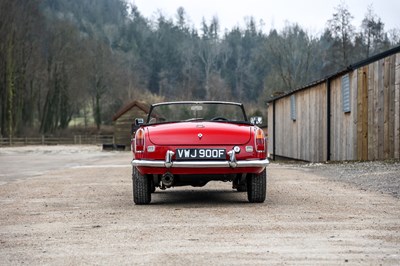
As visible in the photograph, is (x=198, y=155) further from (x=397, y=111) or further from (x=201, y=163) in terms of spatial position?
(x=397, y=111)

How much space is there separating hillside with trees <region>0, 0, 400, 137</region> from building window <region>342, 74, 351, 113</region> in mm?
36921

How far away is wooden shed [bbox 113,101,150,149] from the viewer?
5853cm

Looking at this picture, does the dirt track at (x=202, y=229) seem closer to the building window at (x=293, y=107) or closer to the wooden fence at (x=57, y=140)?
the building window at (x=293, y=107)

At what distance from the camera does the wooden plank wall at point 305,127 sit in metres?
23.3

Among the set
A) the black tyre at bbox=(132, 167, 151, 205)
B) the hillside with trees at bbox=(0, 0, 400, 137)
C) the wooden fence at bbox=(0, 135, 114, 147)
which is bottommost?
the wooden fence at bbox=(0, 135, 114, 147)

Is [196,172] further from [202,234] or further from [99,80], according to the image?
[99,80]

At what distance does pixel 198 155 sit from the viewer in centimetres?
817

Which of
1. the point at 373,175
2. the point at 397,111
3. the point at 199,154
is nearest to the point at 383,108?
the point at 397,111

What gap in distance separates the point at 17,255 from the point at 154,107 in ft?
17.2

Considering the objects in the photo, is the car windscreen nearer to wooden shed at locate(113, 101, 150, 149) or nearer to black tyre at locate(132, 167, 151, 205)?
black tyre at locate(132, 167, 151, 205)

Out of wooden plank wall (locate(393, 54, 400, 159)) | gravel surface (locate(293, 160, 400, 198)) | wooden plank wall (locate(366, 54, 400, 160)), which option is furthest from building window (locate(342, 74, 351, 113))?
gravel surface (locate(293, 160, 400, 198))

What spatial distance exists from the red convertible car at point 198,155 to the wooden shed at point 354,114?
10011mm

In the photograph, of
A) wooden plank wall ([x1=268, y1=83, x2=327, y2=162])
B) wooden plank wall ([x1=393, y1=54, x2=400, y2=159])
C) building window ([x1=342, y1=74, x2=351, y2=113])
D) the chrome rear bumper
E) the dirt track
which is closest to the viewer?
the dirt track

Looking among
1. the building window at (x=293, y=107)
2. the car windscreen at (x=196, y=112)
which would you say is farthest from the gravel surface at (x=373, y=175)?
the building window at (x=293, y=107)
